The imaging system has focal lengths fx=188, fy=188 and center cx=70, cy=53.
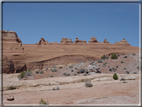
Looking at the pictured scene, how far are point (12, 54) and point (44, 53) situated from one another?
38.2ft

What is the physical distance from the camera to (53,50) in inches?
1841

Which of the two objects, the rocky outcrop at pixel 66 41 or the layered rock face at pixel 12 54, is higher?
the rocky outcrop at pixel 66 41

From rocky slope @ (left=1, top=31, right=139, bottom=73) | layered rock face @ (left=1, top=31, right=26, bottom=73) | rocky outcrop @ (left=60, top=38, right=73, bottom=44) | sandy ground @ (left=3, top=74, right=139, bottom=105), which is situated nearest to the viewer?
sandy ground @ (left=3, top=74, right=139, bottom=105)

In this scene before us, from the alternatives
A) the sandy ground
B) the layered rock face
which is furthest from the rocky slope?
the sandy ground

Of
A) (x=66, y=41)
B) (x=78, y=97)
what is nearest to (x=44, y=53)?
(x=66, y=41)

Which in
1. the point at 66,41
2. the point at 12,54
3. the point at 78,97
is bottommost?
the point at 78,97

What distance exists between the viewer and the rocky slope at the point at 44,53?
33.3 meters

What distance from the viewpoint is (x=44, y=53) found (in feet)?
146

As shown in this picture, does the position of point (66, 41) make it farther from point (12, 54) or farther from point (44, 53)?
point (12, 54)

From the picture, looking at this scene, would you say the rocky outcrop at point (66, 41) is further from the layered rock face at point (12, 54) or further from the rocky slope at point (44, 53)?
the layered rock face at point (12, 54)

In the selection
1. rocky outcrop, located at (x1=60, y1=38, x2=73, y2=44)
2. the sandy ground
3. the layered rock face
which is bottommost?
the sandy ground

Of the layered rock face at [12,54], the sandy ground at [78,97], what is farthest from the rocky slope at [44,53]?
the sandy ground at [78,97]

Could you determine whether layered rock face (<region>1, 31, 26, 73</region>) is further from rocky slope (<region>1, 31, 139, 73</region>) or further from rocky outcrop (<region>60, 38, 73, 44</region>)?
rocky outcrop (<region>60, 38, 73, 44</region>)

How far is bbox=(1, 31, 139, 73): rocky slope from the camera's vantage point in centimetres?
3329
